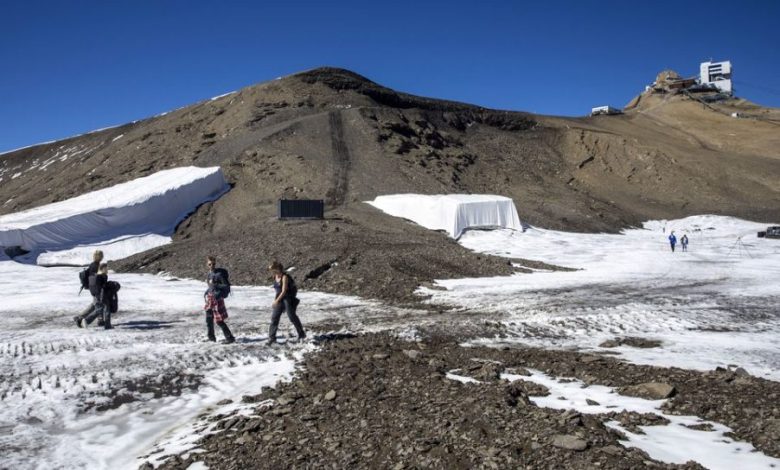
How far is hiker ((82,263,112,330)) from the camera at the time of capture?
1156 cm

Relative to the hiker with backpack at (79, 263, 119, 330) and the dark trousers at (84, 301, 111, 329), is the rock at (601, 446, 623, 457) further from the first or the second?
the dark trousers at (84, 301, 111, 329)

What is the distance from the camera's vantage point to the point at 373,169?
3922 centimetres

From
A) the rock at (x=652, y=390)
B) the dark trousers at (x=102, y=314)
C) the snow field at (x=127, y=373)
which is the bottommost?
the snow field at (x=127, y=373)

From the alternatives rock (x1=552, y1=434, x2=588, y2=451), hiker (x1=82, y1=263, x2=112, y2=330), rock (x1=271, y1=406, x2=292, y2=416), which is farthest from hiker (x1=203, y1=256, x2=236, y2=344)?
rock (x1=552, y1=434, x2=588, y2=451)

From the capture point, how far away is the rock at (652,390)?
653 centimetres

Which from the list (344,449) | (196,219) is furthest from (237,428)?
(196,219)

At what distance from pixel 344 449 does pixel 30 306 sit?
43.9 ft

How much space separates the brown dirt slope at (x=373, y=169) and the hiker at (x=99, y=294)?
7510 millimetres

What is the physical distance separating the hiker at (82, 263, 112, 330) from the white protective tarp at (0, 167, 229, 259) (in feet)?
54.5

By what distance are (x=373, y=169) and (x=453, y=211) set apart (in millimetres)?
11000

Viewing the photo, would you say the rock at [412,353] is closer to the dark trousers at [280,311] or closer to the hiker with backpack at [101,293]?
the dark trousers at [280,311]

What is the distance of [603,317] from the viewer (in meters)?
13.0

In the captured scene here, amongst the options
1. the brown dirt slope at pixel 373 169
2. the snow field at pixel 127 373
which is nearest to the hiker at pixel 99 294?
the snow field at pixel 127 373

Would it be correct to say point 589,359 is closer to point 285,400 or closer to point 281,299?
point 285,400
